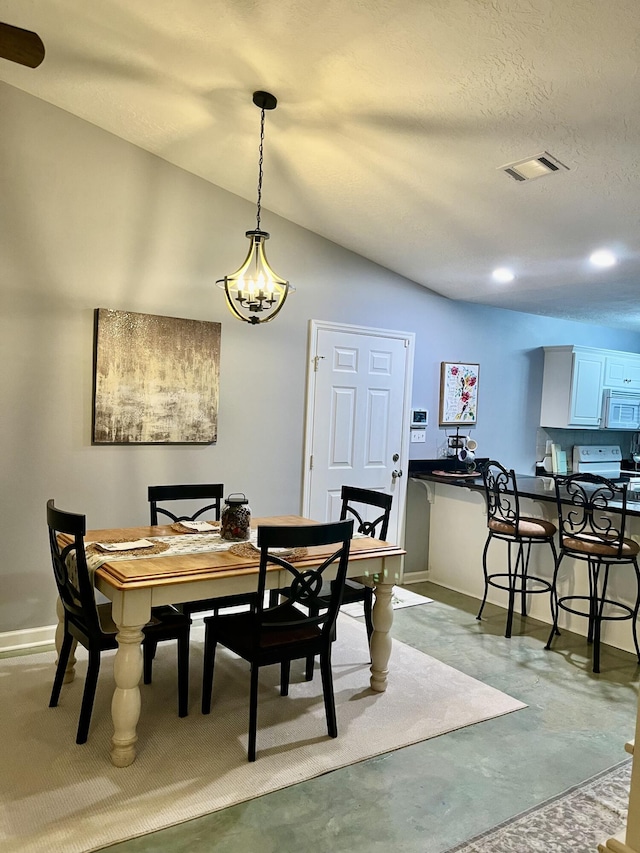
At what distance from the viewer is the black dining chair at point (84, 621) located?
2.52 m

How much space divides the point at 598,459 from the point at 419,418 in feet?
8.55

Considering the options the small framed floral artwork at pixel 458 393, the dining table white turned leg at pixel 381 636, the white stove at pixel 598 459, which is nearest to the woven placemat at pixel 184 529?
the dining table white turned leg at pixel 381 636

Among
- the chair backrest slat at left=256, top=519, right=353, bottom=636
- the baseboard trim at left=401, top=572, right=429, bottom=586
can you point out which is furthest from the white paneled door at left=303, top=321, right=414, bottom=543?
the chair backrest slat at left=256, top=519, right=353, bottom=636

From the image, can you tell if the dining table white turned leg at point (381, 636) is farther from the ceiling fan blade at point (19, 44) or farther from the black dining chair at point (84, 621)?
the ceiling fan blade at point (19, 44)

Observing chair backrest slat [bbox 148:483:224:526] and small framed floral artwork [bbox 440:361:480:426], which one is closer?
chair backrest slat [bbox 148:483:224:526]

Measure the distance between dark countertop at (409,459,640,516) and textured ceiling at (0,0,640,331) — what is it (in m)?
1.52

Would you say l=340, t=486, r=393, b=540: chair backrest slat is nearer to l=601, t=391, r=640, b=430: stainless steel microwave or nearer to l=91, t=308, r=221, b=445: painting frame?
l=91, t=308, r=221, b=445: painting frame

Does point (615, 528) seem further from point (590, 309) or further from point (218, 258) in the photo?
point (218, 258)

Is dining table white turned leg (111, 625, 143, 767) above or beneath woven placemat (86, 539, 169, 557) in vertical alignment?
beneath

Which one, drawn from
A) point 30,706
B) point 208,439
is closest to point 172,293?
point 208,439

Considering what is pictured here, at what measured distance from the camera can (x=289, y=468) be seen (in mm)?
4539

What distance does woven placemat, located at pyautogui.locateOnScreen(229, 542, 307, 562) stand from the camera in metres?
2.83

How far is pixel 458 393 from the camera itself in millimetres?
5453

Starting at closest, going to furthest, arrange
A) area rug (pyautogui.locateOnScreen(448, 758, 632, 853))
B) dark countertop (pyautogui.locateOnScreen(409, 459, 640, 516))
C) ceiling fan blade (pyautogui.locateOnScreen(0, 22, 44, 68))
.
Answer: area rug (pyautogui.locateOnScreen(448, 758, 632, 853)) < ceiling fan blade (pyautogui.locateOnScreen(0, 22, 44, 68)) < dark countertop (pyautogui.locateOnScreen(409, 459, 640, 516))
